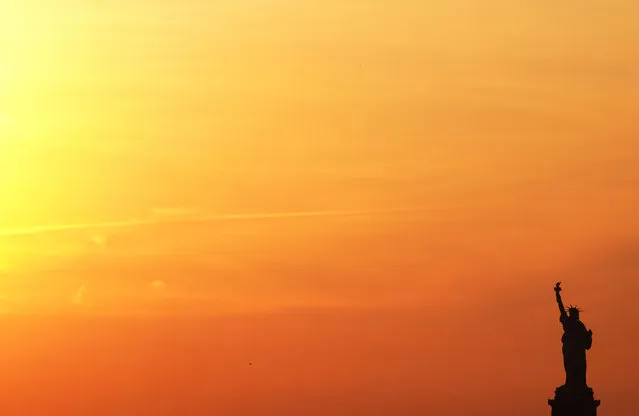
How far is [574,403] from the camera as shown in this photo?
153m

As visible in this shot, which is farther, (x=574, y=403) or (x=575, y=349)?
(x=575, y=349)

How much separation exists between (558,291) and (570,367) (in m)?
3.68

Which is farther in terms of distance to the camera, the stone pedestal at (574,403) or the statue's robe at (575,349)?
the statue's robe at (575,349)

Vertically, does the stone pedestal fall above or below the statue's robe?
below

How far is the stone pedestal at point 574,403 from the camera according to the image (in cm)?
15250

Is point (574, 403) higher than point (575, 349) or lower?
lower

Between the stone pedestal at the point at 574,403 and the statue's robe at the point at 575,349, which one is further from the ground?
the statue's robe at the point at 575,349

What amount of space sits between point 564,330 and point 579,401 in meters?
4.35

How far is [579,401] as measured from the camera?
153 meters

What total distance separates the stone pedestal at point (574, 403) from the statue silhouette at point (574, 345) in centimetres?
82

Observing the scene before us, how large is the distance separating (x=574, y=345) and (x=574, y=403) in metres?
3.32

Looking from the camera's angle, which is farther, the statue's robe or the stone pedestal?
the statue's robe

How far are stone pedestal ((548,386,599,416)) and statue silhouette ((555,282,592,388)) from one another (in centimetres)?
82

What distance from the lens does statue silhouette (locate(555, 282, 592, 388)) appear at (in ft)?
507
